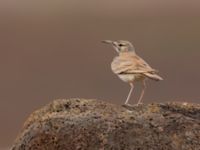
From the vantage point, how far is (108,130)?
999 centimetres

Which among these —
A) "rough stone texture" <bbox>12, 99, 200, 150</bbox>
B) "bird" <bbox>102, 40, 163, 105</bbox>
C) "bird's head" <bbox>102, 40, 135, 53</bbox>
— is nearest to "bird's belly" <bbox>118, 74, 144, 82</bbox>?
"bird" <bbox>102, 40, 163, 105</bbox>

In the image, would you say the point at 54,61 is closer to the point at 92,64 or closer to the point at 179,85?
the point at 92,64

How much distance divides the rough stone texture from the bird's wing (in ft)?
5.76

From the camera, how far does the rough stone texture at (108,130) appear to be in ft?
32.8

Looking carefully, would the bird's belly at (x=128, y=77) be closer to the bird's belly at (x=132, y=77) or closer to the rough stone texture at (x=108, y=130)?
the bird's belly at (x=132, y=77)

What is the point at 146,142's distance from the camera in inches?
393

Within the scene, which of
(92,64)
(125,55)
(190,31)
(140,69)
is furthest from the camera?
(190,31)

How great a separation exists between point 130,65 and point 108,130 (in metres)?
2.33

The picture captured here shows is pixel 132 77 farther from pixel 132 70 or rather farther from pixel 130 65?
pixel 130 65

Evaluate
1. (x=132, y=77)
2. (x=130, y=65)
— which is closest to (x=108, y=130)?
(x=132, y=77)

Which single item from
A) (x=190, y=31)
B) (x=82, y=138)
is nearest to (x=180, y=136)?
(x=82, y=138)

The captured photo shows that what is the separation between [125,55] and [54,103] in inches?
106

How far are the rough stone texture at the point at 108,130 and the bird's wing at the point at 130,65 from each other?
69.1 inches

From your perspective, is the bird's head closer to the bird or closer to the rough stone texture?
the bird
